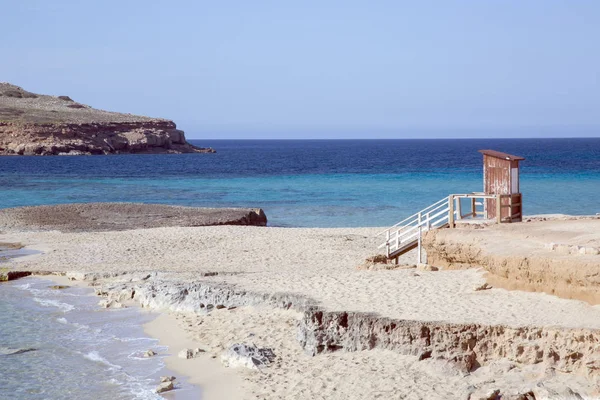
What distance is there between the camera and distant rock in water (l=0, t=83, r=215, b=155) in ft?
314

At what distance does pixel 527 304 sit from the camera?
38.3 ft

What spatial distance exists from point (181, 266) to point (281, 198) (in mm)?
24376

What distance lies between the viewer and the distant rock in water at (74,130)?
95750 mm

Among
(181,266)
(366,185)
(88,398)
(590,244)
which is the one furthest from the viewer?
(366,185)

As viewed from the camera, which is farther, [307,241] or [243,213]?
[243,213]

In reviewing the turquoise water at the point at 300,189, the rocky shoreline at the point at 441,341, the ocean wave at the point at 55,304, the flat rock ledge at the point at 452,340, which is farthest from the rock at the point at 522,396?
the turquoise water at the point at 300,189

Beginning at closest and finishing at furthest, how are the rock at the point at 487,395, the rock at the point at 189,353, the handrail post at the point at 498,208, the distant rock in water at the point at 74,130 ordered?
the rock at the point at 487,395
the rock at the point at 189,353
the handrail post at the point at 498,208
the distant rock in water at the point at 74,130

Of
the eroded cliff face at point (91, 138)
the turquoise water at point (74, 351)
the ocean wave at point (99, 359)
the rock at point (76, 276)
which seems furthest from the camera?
the eroded cliff face at point (91, 138)

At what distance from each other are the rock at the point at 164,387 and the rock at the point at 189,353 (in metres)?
1.32

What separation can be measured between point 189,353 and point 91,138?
310 feet

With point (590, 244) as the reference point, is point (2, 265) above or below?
below

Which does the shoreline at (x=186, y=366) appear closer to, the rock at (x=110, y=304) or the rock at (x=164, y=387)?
the rock at (x=164, y=387)

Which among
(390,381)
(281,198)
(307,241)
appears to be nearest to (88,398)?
(390,381)

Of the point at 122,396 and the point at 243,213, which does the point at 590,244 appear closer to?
the point at 122,396
